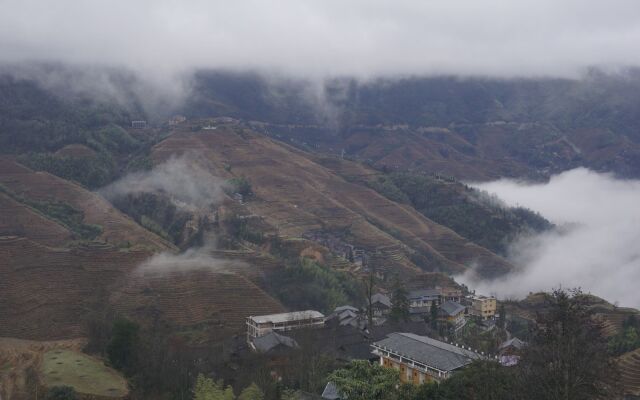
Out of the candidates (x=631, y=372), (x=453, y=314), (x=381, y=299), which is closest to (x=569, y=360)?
(x=631, y=372)

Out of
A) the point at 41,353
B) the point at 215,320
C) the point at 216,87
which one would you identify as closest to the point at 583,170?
the point at 216,87

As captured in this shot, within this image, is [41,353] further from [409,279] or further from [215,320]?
[409,279]

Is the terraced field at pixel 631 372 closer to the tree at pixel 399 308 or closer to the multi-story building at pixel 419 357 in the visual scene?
the multi-story building at pixel 419 357

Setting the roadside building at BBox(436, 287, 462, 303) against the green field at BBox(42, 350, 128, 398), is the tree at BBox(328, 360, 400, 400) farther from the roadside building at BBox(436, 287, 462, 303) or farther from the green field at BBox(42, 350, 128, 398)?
the roadside building at BBox(436, 287, 462, 303)

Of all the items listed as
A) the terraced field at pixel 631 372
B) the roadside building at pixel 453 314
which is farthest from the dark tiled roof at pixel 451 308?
the terraced field at pixel 631 372

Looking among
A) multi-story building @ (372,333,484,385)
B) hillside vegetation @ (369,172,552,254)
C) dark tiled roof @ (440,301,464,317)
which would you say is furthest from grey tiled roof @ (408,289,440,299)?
hillside vegetation @ (369,172,552,254)

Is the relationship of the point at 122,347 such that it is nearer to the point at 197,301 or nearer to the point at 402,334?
the point at 197,301

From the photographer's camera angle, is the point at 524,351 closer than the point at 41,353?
Yes
